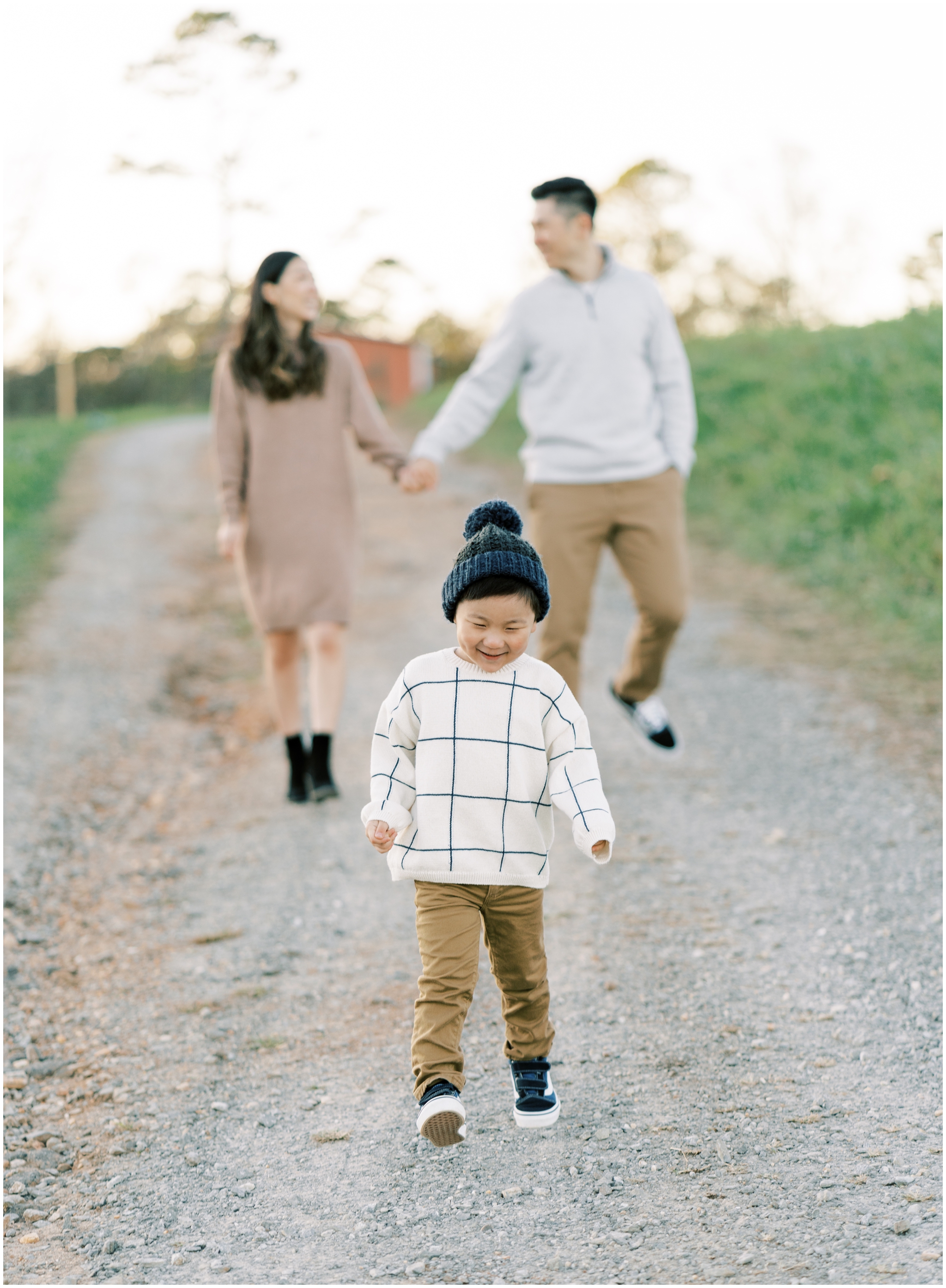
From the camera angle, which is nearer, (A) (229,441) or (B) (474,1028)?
(B) (474,1028)

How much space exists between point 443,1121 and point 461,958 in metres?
0.30

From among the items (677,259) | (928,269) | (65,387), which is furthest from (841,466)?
(65,387)

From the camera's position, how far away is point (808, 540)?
8938 mm

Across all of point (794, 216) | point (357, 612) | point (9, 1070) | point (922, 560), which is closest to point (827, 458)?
point (922, 560)

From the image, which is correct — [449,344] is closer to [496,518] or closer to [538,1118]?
[496,518]

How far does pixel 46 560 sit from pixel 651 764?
6.65 m

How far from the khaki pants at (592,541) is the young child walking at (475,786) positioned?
1.95 metres

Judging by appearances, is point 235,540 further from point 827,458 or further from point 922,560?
point 827,458

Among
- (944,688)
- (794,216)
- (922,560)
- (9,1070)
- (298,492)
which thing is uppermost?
(794,216)

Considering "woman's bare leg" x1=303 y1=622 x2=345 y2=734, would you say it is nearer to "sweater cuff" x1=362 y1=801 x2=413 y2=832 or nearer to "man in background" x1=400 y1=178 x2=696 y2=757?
"man in background" x1=400 y1=178 x2=696 y2=757

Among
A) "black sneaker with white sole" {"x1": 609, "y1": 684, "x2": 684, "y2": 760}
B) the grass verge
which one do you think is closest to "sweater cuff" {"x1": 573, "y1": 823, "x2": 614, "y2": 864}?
"black sneaker with white sole" {"x1": 609, "y1": 684, "x2": 684, "y2": 760}

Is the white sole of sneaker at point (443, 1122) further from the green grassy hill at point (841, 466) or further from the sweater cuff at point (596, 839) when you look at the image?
the green grassy hill at point (841, 466)

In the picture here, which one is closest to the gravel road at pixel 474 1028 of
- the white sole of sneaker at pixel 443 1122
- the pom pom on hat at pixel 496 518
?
the white sole of sneaker at pixel 443 1122

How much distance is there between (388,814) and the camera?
84.4 inches
